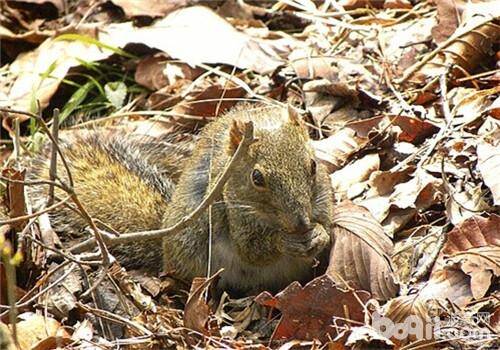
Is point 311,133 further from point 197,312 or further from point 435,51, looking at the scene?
point 197,312

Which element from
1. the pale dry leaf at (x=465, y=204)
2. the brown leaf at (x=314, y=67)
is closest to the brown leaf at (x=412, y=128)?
the pale dry leaf at (x=465, y=204)

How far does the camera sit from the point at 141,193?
18.6 ft

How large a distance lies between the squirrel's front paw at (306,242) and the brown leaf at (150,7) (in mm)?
3038

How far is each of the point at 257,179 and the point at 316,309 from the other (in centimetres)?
71

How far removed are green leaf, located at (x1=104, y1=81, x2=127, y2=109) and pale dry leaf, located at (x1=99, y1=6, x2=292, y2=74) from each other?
0.35 metres

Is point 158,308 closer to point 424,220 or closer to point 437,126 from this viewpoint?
point 424,220

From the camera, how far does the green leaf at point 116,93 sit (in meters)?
6.96

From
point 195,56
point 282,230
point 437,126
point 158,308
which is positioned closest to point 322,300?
point 282,230

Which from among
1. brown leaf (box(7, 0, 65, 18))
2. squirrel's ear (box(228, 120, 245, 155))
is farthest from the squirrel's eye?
brown leaf (box(7, 0, 65, 18))

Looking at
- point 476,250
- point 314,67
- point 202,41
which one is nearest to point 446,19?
point 314,67

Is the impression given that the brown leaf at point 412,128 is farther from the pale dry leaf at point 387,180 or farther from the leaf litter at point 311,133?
the pale dry leaf at point 387,180

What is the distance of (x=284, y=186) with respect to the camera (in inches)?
188

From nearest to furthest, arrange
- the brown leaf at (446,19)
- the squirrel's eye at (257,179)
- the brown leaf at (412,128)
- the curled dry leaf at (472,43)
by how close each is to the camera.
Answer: the squirrel's eye at (257,179) → the brown leaf at (412,128) → the curled dry leaf at (472,43) → the brown leaf at (446,19)

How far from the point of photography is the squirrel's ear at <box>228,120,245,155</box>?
5.01 metres
